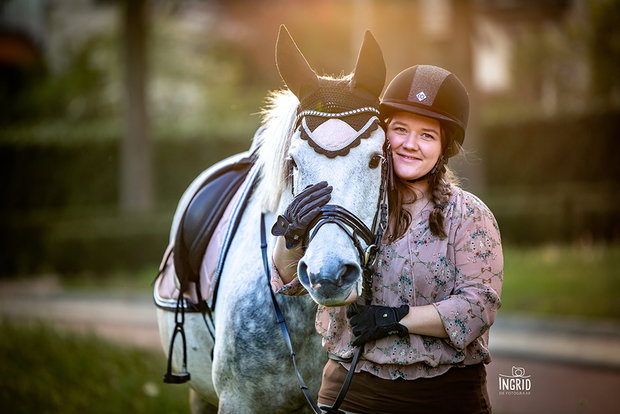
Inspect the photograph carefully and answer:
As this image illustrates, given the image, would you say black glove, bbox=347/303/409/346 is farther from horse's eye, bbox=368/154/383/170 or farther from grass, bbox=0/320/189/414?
grass, bbox=0/320/189/414

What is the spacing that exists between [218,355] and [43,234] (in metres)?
12.1

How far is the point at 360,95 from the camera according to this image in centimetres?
267

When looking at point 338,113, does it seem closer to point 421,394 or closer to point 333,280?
point 333,280

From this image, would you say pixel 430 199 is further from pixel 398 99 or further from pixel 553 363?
pixel 553 363

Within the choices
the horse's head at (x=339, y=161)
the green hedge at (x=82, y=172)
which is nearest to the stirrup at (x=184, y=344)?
the horse's head at (x=339, y=161)

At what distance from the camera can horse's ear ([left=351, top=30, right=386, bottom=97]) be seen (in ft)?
8.75


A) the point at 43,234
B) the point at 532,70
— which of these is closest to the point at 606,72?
the point at 532,70

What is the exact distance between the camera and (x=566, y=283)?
953 cm

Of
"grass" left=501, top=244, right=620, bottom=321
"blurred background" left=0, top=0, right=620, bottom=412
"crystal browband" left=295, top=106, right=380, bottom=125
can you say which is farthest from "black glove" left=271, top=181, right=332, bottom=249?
"grass" left=501, top=244, right=620, bottom=321

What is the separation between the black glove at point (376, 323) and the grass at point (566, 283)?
6.90 metres

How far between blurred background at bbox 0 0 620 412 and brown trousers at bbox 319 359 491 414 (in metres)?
1.87

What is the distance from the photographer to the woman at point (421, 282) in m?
2.43

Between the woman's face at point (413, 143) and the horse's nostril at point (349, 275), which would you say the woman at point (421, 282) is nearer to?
the woman's face at point (413, 143)

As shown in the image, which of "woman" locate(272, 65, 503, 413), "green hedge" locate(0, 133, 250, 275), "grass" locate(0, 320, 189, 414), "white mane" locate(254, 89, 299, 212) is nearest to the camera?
"woman" locate(272, 65, 503, 413)
